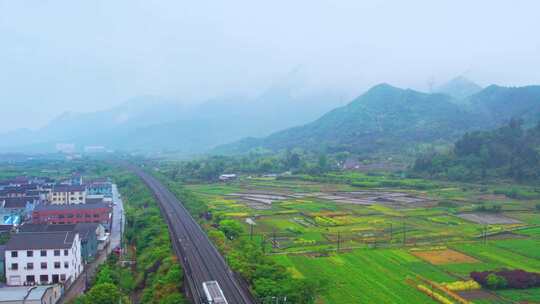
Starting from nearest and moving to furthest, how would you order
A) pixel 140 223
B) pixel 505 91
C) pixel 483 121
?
pixel 140 223, pixel 483 121, pixel 505 91

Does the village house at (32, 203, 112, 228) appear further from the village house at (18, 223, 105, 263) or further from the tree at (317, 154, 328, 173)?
the tree at (317, 154, 328, 173)

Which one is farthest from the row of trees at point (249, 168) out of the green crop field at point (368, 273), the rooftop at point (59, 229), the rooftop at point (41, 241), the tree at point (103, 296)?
the tree at point (103, 296)

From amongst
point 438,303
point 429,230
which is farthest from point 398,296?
point 429,230

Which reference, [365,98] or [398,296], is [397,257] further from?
[365,98]

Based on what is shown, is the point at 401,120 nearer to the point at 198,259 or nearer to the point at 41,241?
the point at 198,259

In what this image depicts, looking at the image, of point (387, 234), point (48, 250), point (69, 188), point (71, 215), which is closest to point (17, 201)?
point (71, 215)

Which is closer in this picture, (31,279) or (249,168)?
(31,279)

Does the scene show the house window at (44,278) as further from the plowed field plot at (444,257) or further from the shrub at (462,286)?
the plowed field plot at (444,257)
